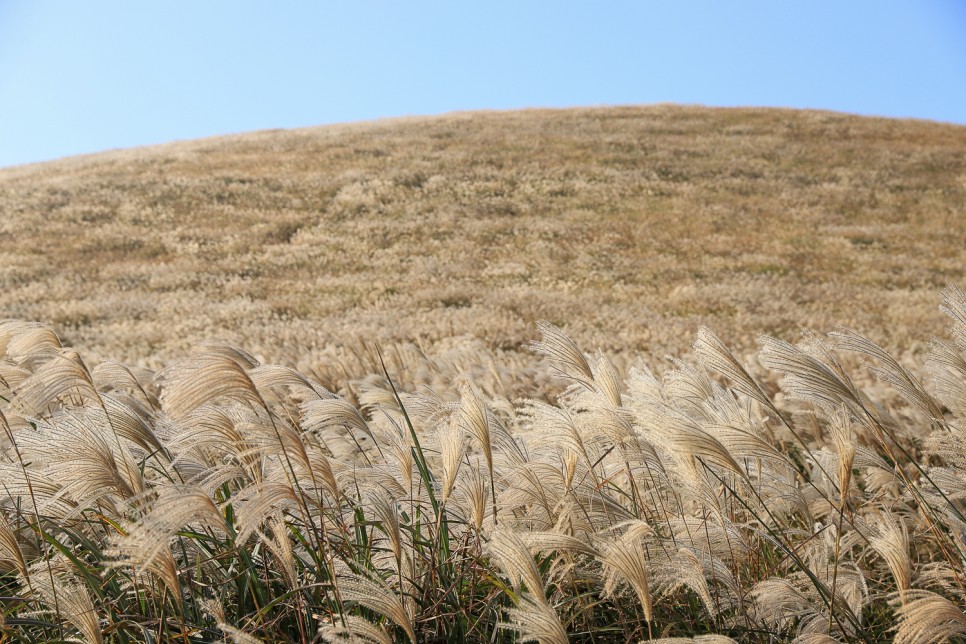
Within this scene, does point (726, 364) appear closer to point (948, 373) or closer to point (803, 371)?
point (803, 371)

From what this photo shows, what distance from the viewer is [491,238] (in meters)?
17.4

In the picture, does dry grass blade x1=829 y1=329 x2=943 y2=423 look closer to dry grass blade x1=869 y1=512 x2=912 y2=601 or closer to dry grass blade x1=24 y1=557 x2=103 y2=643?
dry grass blade x1=869 y1=512 x2=912 y2=601

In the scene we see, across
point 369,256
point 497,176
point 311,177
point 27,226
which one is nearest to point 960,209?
point 497,176

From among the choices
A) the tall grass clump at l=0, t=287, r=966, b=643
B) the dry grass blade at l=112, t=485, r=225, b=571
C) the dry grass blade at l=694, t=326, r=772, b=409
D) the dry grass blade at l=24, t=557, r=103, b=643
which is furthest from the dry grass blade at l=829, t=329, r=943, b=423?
the dry grass blade at l=24, t=557, r=103, b=643

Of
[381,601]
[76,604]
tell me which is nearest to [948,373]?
[381,601]

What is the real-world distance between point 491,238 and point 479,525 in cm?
1533

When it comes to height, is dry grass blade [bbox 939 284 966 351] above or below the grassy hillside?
above

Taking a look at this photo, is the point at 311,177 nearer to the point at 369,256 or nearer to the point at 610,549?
the point at 369,256

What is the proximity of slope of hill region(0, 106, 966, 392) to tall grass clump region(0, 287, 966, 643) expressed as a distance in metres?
4.64

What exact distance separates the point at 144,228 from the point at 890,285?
57.4 feet

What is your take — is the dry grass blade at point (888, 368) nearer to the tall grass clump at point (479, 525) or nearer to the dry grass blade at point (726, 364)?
the tall grass clump at point (479, 525)

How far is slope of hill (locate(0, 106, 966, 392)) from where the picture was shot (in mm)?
10242

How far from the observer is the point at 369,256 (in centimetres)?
1650

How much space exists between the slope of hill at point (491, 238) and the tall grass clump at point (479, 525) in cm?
464
